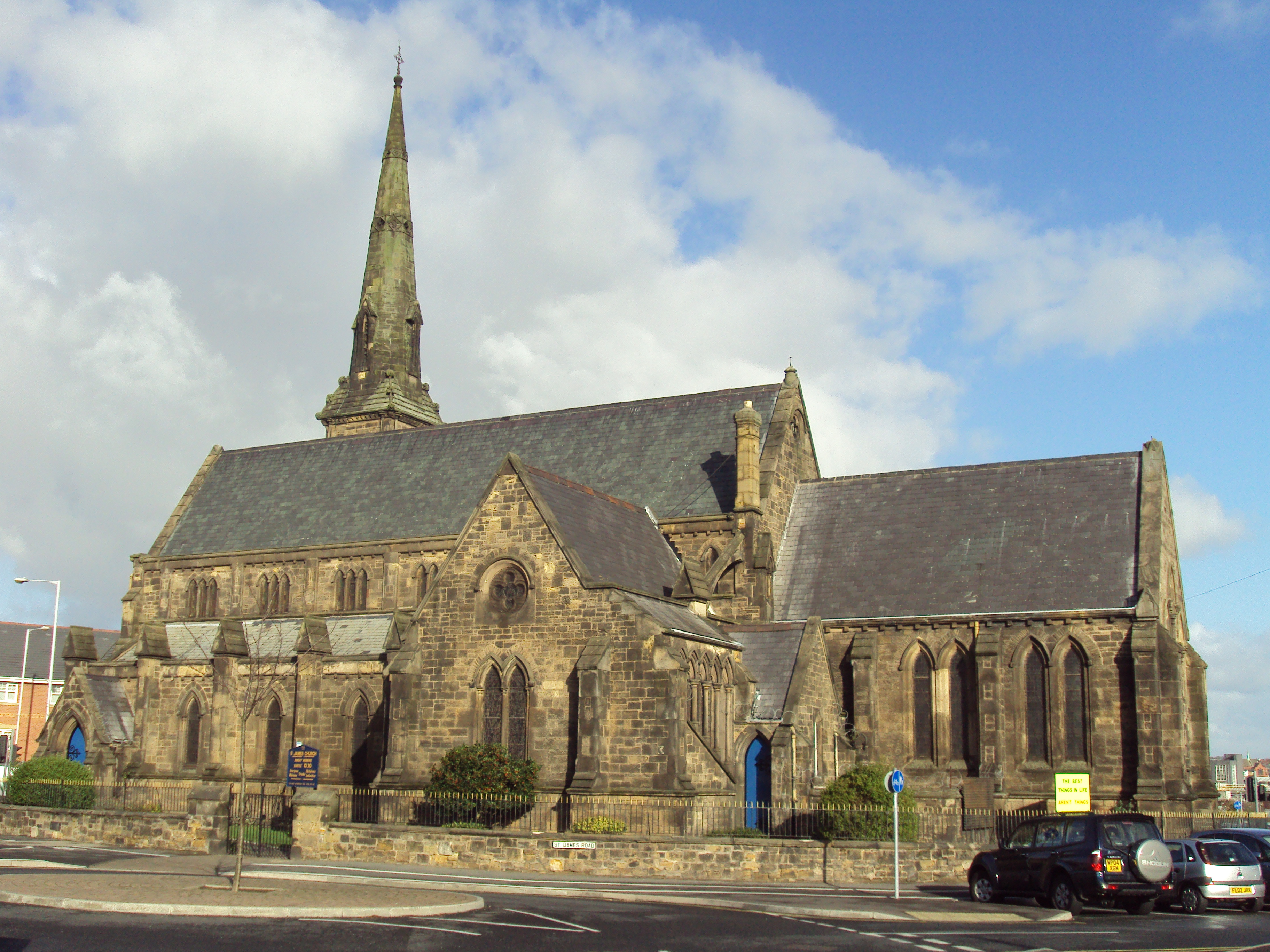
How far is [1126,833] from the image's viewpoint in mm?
21938

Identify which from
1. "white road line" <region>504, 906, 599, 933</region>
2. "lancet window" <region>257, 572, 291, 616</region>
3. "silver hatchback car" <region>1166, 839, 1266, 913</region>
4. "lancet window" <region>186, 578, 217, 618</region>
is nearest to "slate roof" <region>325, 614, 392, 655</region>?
"lancet window" <region>257, 572, 291, 616</region>

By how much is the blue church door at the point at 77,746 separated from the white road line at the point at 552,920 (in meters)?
29.9

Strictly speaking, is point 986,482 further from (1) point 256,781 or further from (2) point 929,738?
(1) point 256,781

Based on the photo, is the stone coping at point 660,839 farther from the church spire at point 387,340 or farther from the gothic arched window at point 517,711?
the church spire at point 387,340

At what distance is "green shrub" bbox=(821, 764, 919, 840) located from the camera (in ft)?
89.0

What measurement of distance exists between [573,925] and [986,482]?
27918 millimetres

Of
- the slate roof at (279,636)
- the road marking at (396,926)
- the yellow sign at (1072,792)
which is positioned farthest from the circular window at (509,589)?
the road marking at (396,926)

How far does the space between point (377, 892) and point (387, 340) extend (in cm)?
4176

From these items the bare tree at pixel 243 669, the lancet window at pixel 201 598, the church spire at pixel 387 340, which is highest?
the church spire at pixel 387 340

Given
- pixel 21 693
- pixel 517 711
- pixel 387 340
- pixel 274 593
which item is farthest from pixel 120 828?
pixel 21 693

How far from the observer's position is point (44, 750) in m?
43.5

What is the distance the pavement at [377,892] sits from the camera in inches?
718

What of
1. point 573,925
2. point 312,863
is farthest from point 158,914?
point 312,863

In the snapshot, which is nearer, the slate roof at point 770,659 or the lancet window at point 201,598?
the slate roof at point 770,659
